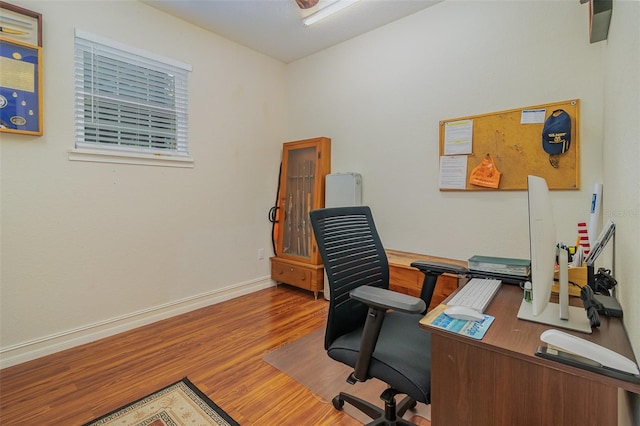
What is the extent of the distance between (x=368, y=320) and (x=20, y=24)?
2926 mm

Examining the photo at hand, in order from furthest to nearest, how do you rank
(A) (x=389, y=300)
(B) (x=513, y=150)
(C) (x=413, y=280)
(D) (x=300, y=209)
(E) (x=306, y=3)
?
1. (D) (x=300, y=209)
2. (E) (x=306, y=3)
3. (C) (x=413, y=280)
4. (B) (x=513, y=150)
5. (A) (x=389, y=300)

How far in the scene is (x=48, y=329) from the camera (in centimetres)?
217

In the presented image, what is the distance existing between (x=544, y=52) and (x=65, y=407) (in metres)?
3.80

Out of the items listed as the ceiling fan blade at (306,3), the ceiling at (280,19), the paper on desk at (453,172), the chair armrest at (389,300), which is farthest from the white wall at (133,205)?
the chair armrest at (389,300)

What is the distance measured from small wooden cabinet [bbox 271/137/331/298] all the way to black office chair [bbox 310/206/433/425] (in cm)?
174

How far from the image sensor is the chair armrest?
0.98m

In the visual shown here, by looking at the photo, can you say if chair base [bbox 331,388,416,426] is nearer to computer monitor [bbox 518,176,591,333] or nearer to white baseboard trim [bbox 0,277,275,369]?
computer monitor [bbox 518,176,591,333]

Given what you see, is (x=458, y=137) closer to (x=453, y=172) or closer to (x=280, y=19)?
(x=453, y=172)

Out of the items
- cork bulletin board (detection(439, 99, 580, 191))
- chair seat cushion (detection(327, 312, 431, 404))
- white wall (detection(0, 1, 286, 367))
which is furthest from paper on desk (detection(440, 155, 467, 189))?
white wall (detection(0, 1, 286, 367))

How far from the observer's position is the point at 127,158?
2.52m

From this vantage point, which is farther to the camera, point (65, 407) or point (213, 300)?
point (213, 300)

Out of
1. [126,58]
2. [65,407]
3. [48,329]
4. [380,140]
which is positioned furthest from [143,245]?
[380,140]

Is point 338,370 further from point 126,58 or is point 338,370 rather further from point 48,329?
point 126,58

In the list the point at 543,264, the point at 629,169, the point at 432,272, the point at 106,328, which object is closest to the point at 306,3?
Answer: the point at 432,272
